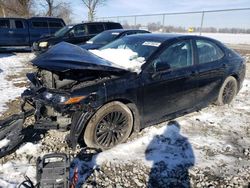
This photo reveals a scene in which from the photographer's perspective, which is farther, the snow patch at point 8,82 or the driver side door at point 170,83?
the snow patch at point 8,82

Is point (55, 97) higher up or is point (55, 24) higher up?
point (55, 97)

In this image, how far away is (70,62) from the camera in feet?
12.2

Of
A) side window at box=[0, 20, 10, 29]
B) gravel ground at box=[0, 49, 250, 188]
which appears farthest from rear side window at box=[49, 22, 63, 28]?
gravel ground at box=[0, 49, 250, 188]

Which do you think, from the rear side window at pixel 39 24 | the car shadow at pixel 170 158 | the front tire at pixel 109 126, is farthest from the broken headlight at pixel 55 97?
the rear side window at pixel 39 24

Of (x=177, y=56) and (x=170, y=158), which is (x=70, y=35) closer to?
(x=177, y=56)

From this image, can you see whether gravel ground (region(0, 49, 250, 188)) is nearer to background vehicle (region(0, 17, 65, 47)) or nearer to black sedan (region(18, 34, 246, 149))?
black sedan (region(18, 34, 246, 149))

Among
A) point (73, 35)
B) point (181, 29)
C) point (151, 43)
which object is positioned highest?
point (151, 43)

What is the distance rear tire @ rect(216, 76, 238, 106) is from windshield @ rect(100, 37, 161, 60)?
6.47 ft

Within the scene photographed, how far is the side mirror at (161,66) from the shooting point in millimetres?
4305

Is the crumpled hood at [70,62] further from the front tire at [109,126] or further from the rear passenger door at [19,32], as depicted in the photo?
the rear passenger door at [19,32]

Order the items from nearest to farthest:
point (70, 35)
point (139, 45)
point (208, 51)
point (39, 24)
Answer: point (139, 45) → point (208, 51) → point (70, 35) → point (39, 24)

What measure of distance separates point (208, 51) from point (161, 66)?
1411mm

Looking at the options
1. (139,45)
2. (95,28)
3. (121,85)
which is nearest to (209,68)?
(139,45)

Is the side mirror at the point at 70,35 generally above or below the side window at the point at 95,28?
below
